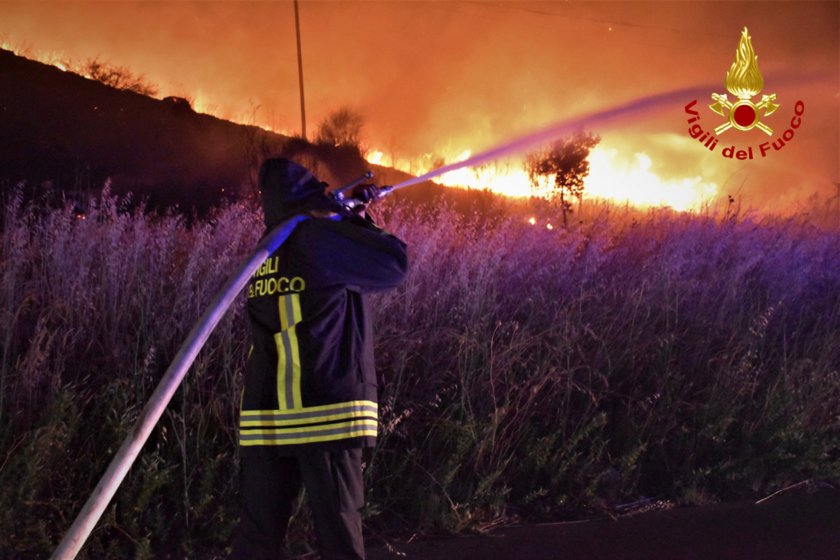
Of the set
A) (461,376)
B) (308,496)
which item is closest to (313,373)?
(308,496)

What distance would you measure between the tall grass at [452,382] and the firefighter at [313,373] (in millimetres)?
1065

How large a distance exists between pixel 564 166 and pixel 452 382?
9.82m

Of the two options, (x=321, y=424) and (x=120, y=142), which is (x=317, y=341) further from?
(x=120, y=142)

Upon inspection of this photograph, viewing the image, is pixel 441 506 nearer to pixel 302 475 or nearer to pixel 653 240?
pixel 302 475

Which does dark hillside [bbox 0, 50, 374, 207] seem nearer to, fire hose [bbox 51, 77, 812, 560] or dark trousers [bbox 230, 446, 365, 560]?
dark trousers [bbox 230, 446, 365, 560]

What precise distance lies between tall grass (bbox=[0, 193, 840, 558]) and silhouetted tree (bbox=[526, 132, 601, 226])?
2707mm

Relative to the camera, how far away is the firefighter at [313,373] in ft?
9.05

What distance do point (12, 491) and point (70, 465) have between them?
0.30 metres

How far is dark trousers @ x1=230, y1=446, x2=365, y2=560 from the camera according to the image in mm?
2754

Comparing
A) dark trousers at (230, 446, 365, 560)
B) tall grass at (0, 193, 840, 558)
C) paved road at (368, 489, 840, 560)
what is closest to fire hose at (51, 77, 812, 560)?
dark trousers at (230, 446, 365, 560)

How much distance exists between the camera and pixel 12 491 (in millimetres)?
3613

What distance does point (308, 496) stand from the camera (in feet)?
9.21

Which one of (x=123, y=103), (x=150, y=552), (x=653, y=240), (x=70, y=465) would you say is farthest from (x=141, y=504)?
(x=123, y=103)

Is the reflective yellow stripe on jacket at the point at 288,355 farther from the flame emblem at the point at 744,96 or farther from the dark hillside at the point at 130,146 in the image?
the dark hillside at the point at 130,146
